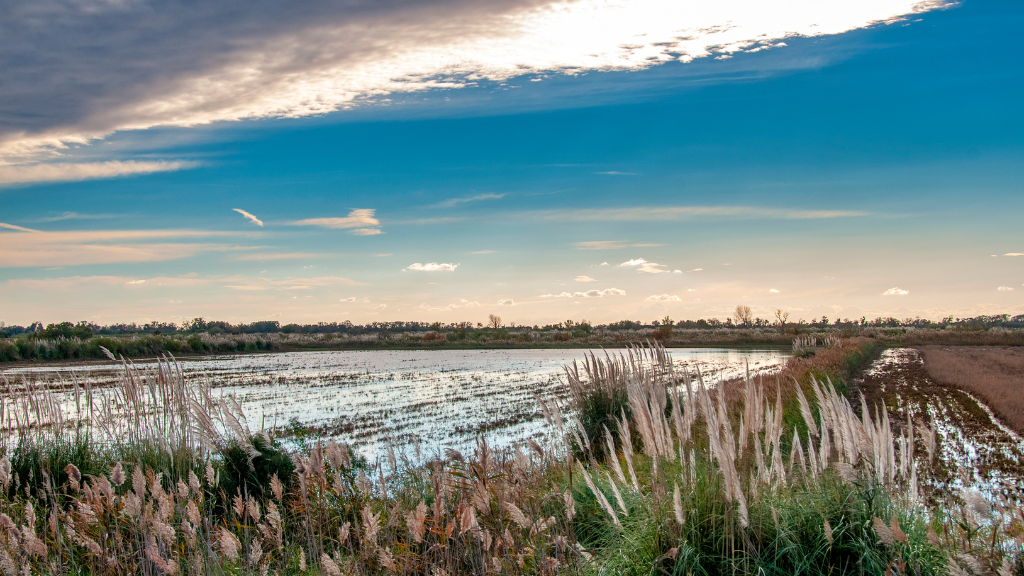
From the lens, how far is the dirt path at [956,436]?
29.0 ft

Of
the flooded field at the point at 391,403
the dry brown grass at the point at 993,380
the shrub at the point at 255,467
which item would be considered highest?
the shrub at the point at 255,467

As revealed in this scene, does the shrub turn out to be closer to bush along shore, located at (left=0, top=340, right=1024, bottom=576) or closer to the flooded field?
the flooded field

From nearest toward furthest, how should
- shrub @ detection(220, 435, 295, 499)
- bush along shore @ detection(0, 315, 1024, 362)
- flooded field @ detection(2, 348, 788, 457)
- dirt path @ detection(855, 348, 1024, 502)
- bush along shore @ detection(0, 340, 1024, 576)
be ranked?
1. bush along shore @ detection(0, 340, 1024, 576)
2. shrub @ detection(220, 435, 295, 499)
3. dirt path @ detection(855, 348, 1024, 502)
4. flooded field @ detection(2, 348, 788, 457)
5. bush along shore @ detection(0, 315, 1024, 362)

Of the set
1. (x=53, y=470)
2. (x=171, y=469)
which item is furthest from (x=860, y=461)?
(x=53, y=470)

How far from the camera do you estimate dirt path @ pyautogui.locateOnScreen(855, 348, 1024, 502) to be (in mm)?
8836

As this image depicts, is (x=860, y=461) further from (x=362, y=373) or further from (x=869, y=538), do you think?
(x=362, y=373)

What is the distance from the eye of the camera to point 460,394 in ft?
81.1

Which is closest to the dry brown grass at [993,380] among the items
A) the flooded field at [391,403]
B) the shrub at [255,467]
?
the flooded field at [391,403]

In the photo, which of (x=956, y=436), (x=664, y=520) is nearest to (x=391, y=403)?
(x=956, y=436)

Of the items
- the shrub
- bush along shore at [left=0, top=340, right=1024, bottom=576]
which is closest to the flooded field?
the shrub

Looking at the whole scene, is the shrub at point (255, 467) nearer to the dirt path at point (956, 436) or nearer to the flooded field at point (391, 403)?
the flooded field at point (391, 403)

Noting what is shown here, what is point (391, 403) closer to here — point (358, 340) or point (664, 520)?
point (664, 520)

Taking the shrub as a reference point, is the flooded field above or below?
below

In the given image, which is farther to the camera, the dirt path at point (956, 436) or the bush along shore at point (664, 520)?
the dirt path at point (956, 436)
